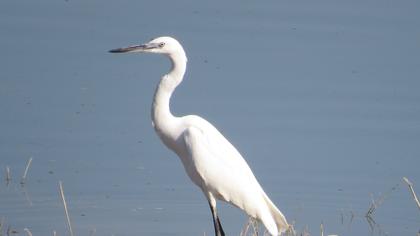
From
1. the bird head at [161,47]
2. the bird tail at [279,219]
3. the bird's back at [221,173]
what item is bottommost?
the bird tail at [279,219]

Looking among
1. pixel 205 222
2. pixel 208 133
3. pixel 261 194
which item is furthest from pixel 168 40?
pixel 205 222

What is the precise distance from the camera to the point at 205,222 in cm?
855

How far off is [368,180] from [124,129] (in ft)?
6.52

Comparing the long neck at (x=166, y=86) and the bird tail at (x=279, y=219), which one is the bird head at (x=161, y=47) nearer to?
the long neck at (x=166, y=86)

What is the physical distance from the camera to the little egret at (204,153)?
7.39m

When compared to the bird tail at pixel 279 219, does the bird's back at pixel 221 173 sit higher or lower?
higher

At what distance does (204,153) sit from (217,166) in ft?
0.41

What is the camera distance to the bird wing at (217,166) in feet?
24.4

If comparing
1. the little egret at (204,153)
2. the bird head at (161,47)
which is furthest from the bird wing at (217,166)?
the bird head at (161,47)

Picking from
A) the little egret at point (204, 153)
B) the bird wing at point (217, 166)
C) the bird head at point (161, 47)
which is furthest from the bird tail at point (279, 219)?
the bird head at point (161, 47)

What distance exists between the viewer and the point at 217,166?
7.48 m

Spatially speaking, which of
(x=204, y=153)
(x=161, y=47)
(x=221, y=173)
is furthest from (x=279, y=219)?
(x=161, y=47)

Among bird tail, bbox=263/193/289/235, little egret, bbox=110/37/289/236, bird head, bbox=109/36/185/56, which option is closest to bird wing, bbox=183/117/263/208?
little egret, bbox=110/37/289/236

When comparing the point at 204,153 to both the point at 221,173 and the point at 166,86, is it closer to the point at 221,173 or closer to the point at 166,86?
the point at 221,173
